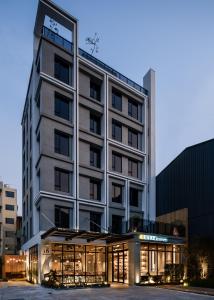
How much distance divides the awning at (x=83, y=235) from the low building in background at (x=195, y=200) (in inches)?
281

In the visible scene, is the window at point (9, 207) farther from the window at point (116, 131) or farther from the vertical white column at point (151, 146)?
the window at point (116, 131)

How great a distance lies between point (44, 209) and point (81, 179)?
19.4 ft

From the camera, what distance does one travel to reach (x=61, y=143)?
40.0 meters

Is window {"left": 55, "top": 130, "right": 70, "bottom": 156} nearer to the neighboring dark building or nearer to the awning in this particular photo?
the awning

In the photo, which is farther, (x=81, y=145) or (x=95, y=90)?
(x=95, y=90)

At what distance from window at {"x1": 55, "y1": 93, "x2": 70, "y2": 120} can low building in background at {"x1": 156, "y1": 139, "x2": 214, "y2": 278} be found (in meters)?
13.8

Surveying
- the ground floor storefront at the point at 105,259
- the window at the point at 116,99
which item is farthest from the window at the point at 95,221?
the window at the point at 116,99

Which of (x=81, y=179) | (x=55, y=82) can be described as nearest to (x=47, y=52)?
(x=55, y=82)

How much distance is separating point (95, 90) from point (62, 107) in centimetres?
632

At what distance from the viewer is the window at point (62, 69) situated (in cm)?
4044

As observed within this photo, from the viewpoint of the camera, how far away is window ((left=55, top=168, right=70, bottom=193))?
3862 cm

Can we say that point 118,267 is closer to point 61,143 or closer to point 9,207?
point 61,143

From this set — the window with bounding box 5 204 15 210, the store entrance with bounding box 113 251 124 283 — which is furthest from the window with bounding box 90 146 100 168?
the window with bounding box 5 204 15 210

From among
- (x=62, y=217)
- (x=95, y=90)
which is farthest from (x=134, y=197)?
(x=95, y=90)
